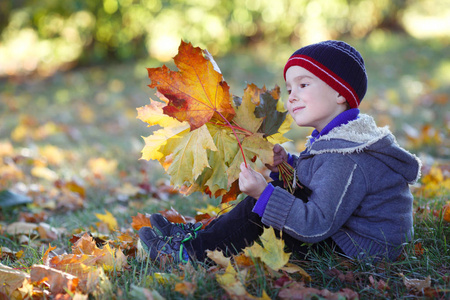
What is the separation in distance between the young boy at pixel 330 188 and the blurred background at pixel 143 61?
2.20m

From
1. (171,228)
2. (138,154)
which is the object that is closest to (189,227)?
(171,228)

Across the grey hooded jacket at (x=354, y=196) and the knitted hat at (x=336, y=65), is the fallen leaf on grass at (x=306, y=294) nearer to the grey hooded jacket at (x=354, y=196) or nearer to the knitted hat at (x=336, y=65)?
the grey hooded jacket at (x=354, y=196)

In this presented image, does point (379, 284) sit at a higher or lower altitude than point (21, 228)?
higher

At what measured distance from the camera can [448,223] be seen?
217cm

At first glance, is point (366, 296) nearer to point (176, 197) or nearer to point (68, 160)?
point (176, 197)

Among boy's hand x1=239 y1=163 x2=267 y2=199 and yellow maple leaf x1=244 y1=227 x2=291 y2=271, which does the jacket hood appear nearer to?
boy's hand x1=239 y1=163 x2=267 y2=199

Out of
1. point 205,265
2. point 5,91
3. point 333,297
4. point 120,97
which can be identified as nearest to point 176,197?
point 205,265

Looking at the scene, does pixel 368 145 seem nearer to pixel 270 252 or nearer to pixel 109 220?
pixel 270 252

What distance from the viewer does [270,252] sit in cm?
177

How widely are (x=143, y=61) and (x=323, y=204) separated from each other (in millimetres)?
8954

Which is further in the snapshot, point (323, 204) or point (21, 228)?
point (21, 228)

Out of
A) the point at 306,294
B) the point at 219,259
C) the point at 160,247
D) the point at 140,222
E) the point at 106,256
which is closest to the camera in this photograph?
the point at 306,294

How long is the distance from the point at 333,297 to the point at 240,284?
33cm

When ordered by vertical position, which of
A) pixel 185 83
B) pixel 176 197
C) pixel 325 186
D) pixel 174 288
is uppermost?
pixel 185 83
